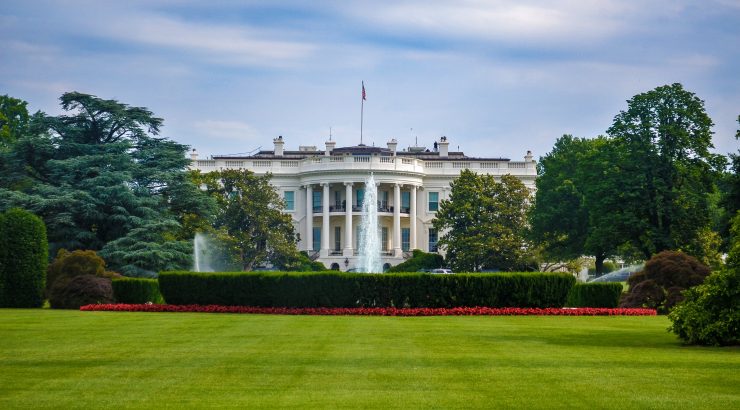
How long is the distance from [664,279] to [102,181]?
24.5m

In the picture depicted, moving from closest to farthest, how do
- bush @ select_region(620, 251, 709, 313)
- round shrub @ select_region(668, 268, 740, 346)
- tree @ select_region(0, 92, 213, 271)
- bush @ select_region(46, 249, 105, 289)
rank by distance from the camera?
round shrub @ select_region(668, 268, 740, 346), bush @ select_region(620, 251, 709, 313), bush @ select_region(46, 249, 105, 289), tree @ select_region(0, 92, 213, 271)

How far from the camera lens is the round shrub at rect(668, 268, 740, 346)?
19.5m

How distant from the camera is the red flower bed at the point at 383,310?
32219mm

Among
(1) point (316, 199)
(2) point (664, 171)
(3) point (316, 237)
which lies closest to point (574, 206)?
(2) point (664, 171)

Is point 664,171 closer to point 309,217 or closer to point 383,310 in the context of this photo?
point 383,310

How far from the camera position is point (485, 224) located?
234 ft

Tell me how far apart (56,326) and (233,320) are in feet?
16.4

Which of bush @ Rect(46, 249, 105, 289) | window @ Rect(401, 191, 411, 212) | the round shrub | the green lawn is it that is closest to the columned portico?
window @ Rect(401, 191, 411, 212)

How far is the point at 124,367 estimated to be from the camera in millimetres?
15758

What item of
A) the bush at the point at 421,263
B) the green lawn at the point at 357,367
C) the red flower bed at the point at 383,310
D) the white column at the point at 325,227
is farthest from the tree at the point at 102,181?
the white column at the point at 325,227

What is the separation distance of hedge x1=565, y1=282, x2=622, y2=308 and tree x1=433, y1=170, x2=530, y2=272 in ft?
109

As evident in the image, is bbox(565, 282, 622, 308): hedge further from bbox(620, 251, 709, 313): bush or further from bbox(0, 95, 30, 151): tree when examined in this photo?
bbox(0, 95, 30, 151): tree

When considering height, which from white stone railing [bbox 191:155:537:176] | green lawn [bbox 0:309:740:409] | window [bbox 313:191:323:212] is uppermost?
white stone railing [bbox 191:155:537:176]

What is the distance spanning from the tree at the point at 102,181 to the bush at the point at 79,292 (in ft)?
27.2
